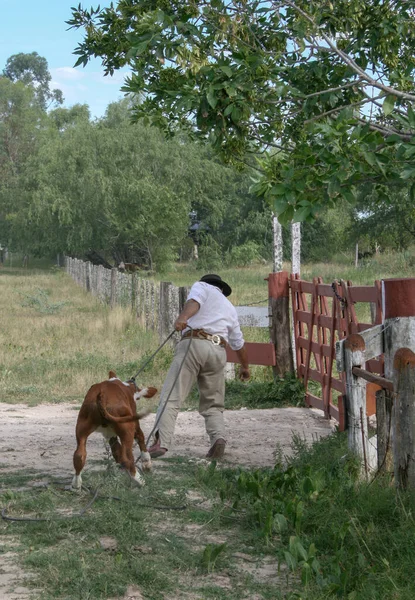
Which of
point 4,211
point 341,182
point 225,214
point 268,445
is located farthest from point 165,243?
point 341,182

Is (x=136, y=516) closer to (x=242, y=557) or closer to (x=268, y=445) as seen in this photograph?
(x=242, y=557)

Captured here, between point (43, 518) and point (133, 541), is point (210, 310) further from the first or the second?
point (133, 541)

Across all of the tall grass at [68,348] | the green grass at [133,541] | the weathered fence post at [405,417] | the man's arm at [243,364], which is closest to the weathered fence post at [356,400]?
the weathered fence post at [405,417]

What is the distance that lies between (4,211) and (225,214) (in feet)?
60.6

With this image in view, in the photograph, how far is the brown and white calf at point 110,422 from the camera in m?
6.73

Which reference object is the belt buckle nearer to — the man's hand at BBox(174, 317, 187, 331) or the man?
the man

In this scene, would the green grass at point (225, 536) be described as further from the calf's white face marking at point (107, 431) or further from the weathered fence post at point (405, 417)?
the calf's white face marking at point (107, 431)

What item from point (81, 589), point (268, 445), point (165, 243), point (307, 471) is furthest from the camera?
point (165, 243)

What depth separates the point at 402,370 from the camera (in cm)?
562

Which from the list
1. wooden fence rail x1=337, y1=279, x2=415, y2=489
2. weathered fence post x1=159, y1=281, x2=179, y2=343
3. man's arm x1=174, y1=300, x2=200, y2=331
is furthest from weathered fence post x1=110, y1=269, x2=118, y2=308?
wooden fence rail x1=337, y1=279, x2=415, y2=489

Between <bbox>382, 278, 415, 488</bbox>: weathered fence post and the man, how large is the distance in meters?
2.67

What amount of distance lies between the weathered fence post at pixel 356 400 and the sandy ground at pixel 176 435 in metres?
1.32

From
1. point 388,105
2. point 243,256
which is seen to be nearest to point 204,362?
point 388,105

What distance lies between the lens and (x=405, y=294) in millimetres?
5812
